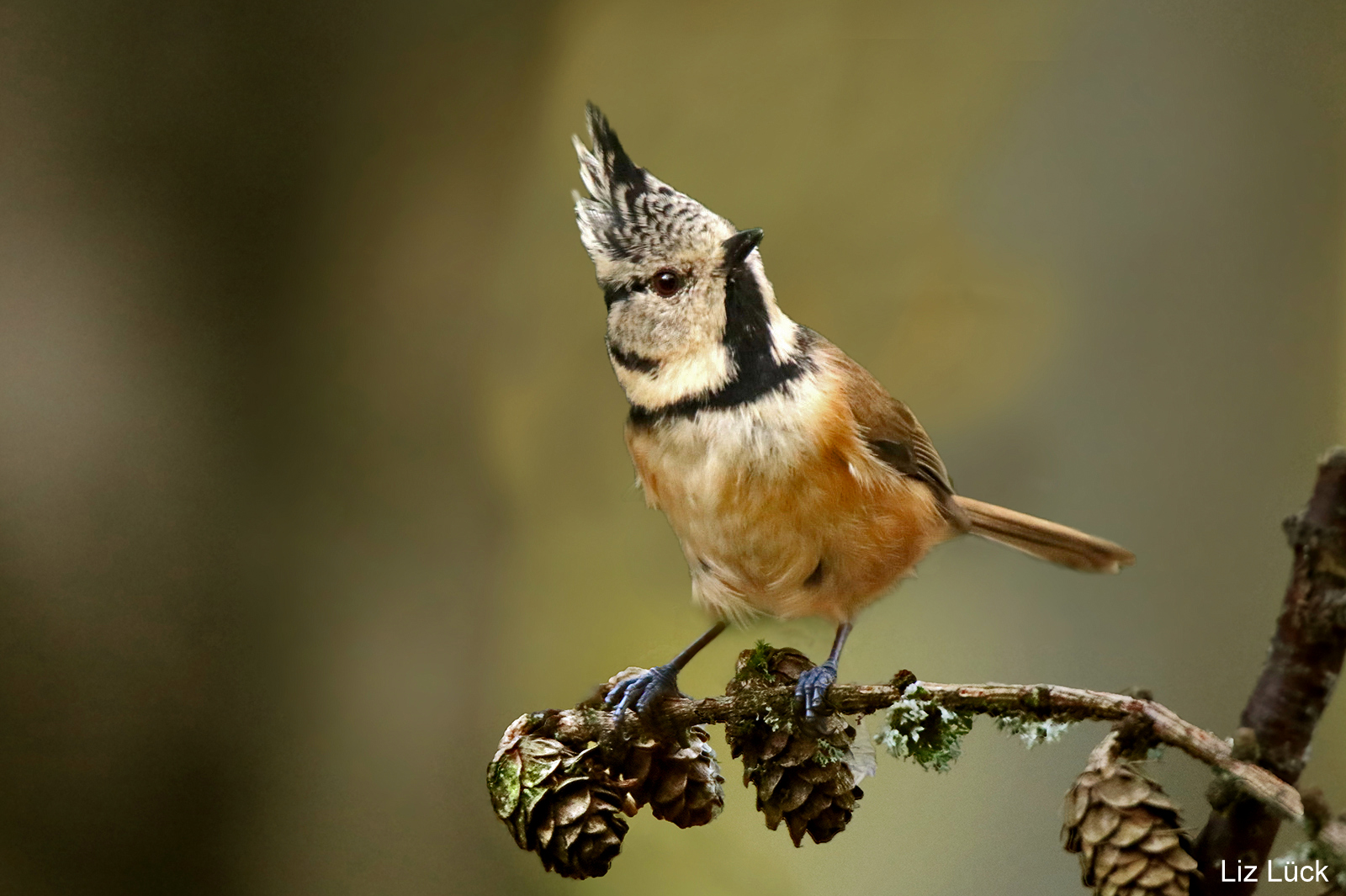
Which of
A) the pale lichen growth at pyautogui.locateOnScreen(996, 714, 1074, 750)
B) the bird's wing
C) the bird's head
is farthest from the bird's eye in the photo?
the pale lichen growth at pyautogui.locateOnScreen(996, 714, 1074, 750)

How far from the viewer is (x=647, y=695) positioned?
88 cm

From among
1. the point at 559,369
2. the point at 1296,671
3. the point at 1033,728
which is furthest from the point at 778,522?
the point at 559,369

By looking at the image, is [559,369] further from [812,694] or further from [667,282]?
[812,694]

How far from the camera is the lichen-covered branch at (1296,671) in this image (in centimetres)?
56

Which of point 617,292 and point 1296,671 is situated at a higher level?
point 617,292

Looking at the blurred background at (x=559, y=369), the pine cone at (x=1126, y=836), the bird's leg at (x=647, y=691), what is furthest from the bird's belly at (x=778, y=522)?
the pine cone at (x=1126, y=836)

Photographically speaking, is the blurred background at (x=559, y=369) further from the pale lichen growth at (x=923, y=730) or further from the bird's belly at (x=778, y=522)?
the pale lichen growth at (x=923, y=730)

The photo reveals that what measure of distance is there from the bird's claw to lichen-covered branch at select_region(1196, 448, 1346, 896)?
403 mm

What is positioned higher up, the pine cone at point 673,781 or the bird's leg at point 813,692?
the bird's leg at point 813,692

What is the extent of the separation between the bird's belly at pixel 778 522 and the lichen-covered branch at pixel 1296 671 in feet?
1.60

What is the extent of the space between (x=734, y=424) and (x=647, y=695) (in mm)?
292

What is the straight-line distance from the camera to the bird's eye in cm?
97

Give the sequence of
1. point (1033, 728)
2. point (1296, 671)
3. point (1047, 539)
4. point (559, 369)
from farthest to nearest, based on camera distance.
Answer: point (559, 369)
point (1047, 539)
point (1033, 728)
point (1296, 671)

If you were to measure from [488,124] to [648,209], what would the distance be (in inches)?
49.2
